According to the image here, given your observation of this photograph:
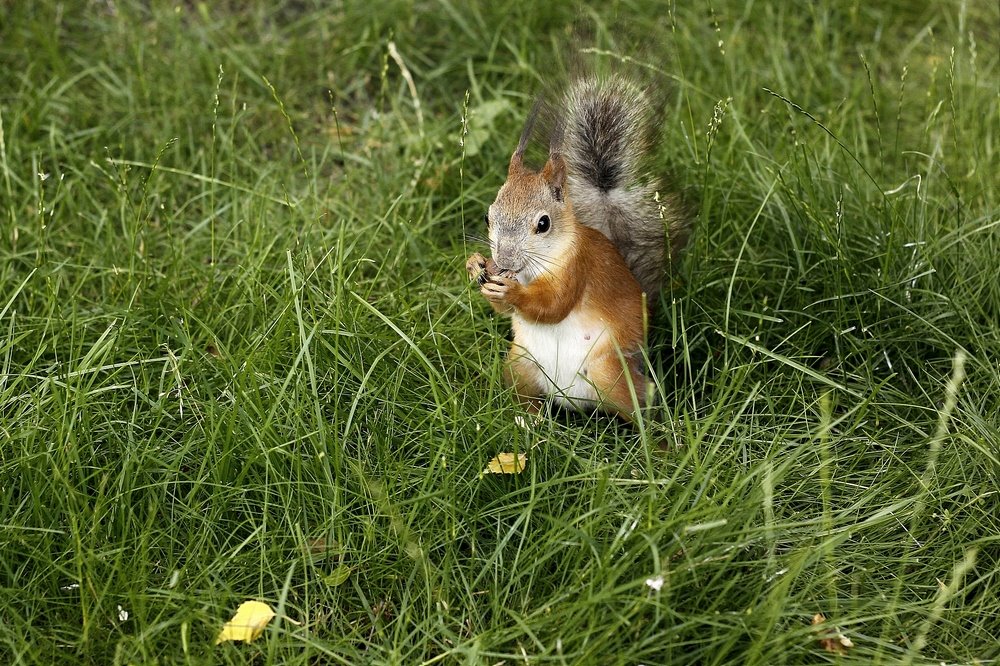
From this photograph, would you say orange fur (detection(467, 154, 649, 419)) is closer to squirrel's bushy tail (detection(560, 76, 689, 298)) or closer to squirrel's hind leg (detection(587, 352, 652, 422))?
squirrel's hind leg (detection(587, 352, 652, 422))

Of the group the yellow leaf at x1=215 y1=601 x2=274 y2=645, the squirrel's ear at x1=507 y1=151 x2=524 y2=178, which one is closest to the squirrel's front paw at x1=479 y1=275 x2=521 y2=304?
the squirrel's ear at x1=507 y1=151 x2=524 y2=178

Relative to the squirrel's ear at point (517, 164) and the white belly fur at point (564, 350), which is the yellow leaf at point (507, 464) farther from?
the squirrel's ear at point (517, 164)

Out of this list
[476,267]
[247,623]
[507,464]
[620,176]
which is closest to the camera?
[247,623]

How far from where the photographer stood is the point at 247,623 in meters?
1.99

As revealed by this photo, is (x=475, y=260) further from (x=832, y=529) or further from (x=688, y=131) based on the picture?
(x=688, y=131)

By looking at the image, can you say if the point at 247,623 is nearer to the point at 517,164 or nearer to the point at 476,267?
the point at 476,267

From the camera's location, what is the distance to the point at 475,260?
7.89 ft

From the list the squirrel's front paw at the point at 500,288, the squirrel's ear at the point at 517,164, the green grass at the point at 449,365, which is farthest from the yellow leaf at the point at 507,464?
the squirrel's ear at the point at 517,164

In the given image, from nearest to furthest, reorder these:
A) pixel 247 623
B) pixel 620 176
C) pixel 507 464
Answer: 1. pixel 247 623
2. pixel 507 464
3. pixel 620 176

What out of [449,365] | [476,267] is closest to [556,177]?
[476,267]

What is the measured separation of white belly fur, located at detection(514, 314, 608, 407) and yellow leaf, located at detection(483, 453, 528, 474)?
0.66ft

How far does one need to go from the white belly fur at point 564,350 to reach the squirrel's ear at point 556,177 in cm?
27

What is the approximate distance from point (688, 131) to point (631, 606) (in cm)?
180

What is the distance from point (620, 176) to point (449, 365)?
60 centimetres
